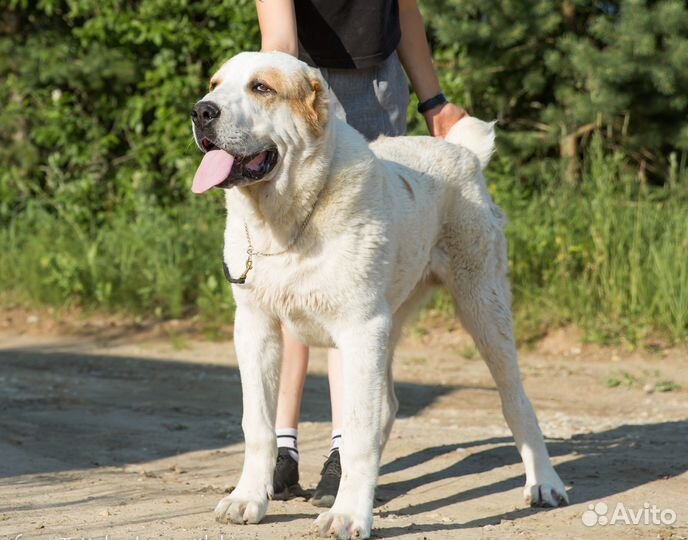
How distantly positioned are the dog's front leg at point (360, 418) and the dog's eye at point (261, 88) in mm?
754

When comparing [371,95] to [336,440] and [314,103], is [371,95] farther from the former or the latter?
[336,440]

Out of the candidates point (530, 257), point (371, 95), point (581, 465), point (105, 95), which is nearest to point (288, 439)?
point (581, 465)

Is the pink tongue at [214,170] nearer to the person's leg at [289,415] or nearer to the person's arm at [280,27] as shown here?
the person's arm at [280,27]

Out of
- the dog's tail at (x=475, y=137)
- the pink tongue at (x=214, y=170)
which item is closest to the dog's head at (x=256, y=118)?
the pink tongue at (x=214, y=170)

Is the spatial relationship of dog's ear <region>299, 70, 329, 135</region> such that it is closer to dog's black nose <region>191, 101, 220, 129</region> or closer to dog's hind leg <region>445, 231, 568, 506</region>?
dog's black nose <region>191, 101, 220, 129</region>

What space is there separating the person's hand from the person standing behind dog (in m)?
0.14

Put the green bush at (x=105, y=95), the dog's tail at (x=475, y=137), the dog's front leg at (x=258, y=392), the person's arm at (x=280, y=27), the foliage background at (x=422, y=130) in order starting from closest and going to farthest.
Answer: the dog's front leg at (x=258, y=392)
the person's arm at (x=280, y=27)
the dog's tail at (x=475, y=137)
the foliage background at (x=422, y=130)
the green bush at (x=105, y=95)

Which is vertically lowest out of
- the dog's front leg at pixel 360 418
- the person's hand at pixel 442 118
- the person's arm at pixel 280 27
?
the dog's front leg at pixel 360 418

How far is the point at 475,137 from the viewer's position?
4352 millimetres

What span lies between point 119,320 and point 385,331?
5112 millimetres

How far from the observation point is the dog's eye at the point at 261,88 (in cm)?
331

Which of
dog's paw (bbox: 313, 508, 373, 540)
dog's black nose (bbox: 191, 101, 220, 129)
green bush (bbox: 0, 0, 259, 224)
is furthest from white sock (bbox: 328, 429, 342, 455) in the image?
green bush (bbox: 0, 0, 259, 224)

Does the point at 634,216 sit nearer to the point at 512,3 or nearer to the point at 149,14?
the point at 512,3

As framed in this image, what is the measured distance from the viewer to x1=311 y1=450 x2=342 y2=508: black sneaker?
3.80 metres
